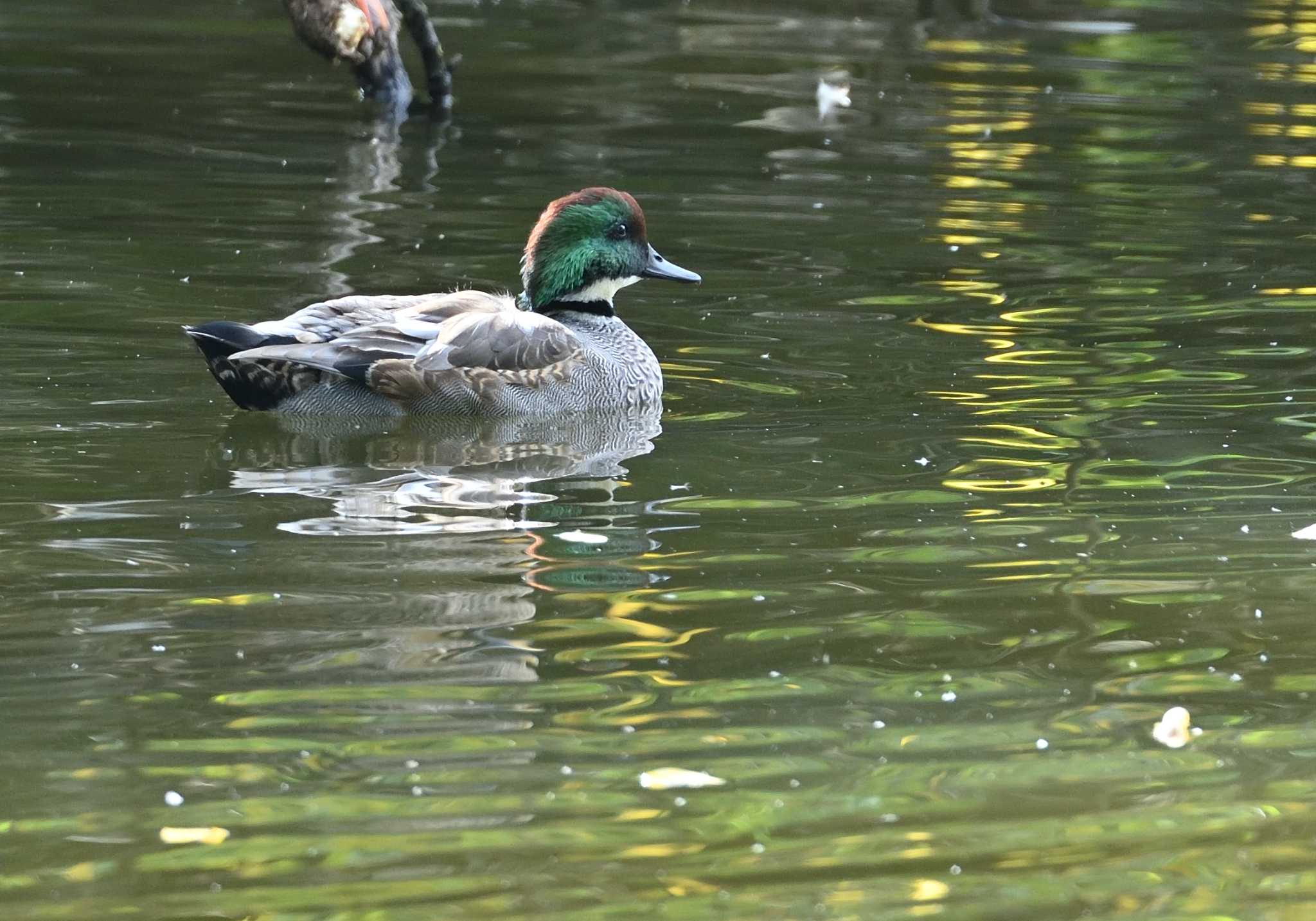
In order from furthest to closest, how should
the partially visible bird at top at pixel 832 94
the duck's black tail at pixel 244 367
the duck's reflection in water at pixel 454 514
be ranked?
1. the partially visible bird at top at pixel 832 94
2. the duck's black tail at pixel 244 367
3. the duck's reflection in water at pixel 454 514

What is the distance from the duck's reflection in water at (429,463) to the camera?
307 inches

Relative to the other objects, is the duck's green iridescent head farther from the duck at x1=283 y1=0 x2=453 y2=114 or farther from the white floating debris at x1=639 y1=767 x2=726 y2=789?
the duck at x1=283 y1=0 x2=453 y2=114

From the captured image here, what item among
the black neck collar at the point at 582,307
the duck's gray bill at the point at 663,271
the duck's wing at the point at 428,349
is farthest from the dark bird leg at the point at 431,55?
the duck's wing at the point at 428,349

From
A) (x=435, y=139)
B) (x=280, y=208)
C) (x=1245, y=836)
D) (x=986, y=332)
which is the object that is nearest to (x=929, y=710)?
(x=1245, y=836)

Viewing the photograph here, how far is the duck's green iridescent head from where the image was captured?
33.8ft

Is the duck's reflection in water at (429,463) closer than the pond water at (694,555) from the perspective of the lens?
No

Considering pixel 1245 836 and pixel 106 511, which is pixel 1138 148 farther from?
pixel 1245 836

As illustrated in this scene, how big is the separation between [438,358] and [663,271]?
1.64 metres

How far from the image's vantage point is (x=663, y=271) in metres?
10.6


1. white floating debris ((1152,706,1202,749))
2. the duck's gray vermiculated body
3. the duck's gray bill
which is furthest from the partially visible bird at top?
white floating debris ((1152,706,1202,749))

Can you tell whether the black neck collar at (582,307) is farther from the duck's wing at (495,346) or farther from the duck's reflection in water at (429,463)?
the duck's reflection in water at (429,463)

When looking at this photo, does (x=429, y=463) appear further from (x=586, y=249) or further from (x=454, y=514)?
(x=586, y=249)

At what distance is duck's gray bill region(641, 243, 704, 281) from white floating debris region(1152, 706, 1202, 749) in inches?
208

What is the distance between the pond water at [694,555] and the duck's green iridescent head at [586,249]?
61 centimetres
